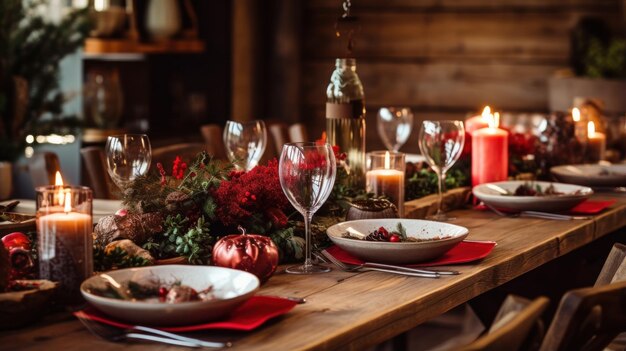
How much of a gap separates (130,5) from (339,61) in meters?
2.52

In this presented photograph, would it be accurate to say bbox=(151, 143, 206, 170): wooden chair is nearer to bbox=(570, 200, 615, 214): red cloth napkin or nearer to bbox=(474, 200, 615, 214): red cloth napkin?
bbox=(474, 200, 615, 214): red cloth napkin

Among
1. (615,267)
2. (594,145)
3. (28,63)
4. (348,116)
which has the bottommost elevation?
(615,267)

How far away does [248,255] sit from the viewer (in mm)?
1555

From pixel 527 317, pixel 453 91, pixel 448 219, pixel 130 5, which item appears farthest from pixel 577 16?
pixel 527 317

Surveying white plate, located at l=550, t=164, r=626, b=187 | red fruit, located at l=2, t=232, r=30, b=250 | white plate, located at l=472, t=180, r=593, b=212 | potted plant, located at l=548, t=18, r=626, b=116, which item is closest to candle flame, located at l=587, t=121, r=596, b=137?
white plate, located at l=550, t=164, r=626, b=187

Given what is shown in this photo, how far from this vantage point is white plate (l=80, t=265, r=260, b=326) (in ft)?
4.19

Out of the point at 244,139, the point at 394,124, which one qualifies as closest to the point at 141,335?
the point at 244,139

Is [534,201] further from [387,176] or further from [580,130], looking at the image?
[580,130]

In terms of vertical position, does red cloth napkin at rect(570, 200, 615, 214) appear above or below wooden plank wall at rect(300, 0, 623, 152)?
below

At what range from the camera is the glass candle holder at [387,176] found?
2.10 metres

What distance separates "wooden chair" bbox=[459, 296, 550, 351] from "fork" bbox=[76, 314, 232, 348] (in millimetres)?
337

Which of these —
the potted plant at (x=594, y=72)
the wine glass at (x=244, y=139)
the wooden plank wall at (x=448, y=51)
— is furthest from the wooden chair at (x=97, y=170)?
the wooden plank wall at (x=448, y=51)

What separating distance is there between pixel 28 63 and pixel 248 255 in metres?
2.41

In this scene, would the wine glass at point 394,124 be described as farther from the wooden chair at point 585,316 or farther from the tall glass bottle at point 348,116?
the wooden chair at point 585,316
